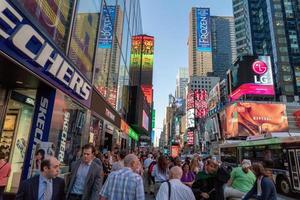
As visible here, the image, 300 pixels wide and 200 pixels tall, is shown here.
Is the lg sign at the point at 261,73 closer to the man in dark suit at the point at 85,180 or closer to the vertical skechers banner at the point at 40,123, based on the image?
the vertical skechers banner at the point at 40,123

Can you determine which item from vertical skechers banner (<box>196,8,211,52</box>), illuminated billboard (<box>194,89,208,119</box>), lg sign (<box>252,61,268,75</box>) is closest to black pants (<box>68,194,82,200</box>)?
lg sign (<box>252,61,268,75</box>)

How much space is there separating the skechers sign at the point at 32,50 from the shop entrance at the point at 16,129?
4.38 ft

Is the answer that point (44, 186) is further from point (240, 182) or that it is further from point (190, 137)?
point (190, 137)

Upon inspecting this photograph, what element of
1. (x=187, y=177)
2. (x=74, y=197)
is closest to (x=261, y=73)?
(x=187, y=177)

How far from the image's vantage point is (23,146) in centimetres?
852

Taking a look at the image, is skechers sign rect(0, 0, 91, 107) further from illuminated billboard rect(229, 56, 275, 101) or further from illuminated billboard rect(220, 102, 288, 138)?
illuminated billboard rect(229, 56, 275, 101)

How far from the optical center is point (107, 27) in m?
15.8

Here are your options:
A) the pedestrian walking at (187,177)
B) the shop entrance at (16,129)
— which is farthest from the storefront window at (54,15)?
the pedestrian walking at (187,177)

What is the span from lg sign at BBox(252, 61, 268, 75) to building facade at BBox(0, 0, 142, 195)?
49270 millimetres

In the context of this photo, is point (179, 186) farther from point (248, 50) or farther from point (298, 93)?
point (248, 50)

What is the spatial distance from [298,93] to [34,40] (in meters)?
95.2

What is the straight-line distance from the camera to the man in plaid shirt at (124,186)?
354 cm

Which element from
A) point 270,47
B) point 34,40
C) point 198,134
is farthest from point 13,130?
point 270,47

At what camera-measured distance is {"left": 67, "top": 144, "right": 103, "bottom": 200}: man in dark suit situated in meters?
4.59
